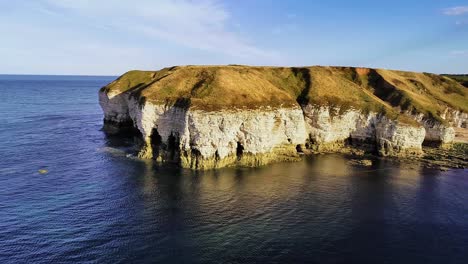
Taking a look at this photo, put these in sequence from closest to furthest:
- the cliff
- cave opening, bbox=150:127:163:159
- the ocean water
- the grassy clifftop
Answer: the ocean water < the cliff < cave opening, bbox=150:127:163:159 < the grassy clifftop

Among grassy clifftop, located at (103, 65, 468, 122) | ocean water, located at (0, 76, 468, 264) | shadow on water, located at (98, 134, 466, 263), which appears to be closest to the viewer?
ocean water, located at (0, 76, 468, 264)

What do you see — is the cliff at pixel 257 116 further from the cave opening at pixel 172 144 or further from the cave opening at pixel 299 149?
the cave opening at pixel 172 144

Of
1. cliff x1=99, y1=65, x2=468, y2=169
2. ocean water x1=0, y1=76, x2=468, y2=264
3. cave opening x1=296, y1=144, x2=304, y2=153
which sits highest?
cliff x1=99, y1=65, x2=468, y2=169

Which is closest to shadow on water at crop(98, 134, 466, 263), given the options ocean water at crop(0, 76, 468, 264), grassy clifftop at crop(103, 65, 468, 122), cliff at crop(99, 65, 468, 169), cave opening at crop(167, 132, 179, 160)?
ocean water at crop(0, 76, 468, 264)

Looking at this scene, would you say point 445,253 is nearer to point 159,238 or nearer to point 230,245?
point 230,245

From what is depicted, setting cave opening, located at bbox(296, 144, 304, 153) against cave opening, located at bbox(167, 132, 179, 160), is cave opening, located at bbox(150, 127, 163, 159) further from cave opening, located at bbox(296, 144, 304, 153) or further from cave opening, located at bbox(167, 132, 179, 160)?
cave opening, located at bbox(296, 144, 304, 153)

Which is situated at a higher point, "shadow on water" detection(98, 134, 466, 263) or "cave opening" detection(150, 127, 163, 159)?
"cave opening" detection(150, 127, 163, 159)

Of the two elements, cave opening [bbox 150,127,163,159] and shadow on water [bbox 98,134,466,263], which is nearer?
shadow on water [bbox 98,134,466,263]

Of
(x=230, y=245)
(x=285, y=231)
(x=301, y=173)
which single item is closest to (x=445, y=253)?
(x=285, y=231)
